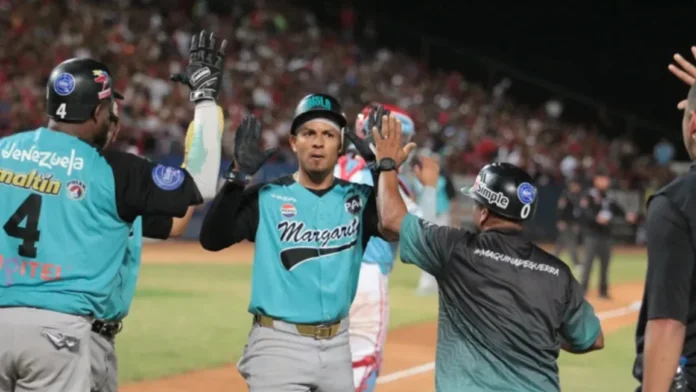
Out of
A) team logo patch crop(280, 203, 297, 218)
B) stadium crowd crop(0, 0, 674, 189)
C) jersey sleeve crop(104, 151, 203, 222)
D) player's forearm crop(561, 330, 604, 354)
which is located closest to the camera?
jersey sleeve crop(104, 151, 203, 222)

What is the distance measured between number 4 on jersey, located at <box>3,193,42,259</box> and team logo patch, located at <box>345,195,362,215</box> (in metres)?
1.80

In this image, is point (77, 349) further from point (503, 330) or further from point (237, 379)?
point (237, 379)

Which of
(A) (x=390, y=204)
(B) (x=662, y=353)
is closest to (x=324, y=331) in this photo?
(A) (x=390, y=204)

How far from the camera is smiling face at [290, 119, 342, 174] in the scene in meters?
5.94

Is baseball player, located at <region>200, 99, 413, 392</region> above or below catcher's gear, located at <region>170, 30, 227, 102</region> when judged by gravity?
below

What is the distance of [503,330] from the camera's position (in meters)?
5.11

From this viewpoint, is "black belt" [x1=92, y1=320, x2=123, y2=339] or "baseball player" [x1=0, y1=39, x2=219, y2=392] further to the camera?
"black belt" [x1=92, y1=320, x2=123, y2=339]

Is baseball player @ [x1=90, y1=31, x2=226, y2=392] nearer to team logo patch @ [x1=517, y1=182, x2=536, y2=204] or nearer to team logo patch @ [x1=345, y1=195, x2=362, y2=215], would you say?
team logo patch @ [x1=345, y1=195, x2=362, y2=215]

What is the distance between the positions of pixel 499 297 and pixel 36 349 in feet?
7.02

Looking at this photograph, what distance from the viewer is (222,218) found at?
5695mm

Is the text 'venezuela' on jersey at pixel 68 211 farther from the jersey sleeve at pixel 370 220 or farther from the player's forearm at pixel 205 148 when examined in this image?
the jersey sleeve at pixel 370 220

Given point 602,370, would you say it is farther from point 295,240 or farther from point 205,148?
point 205,148

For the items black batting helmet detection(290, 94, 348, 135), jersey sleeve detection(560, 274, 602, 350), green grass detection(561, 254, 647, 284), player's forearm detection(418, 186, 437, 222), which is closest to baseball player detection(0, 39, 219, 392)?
black batting helmet detection(290, 94, 348, 135)

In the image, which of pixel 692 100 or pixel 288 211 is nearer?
pixel 692 100
